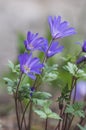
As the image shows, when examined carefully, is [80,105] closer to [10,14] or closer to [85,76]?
[85,76]

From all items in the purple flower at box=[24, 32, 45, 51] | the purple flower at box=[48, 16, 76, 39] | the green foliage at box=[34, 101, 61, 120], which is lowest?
the green foliage at box=[34, 101, 61, 120]

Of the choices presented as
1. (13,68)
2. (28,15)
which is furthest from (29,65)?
(28,15)

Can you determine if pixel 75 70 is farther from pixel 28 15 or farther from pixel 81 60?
pixel 28 15

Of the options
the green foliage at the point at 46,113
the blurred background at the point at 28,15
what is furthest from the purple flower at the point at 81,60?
the blurred background at the point at 28,15

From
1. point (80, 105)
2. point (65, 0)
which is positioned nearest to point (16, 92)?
point (80, 105)

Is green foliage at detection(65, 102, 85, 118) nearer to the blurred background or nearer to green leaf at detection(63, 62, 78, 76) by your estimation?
green leaf at detection(63, 62, 78, 76)

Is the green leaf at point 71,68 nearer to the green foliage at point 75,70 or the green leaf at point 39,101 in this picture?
the green foliage at point 75,70

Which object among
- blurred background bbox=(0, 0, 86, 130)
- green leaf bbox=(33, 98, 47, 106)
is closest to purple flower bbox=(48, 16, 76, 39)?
green leaf bbox=(33, 98, 47, 106)

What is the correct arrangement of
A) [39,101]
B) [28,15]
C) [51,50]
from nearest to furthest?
[39,101]
[51,50]
[28,15]
